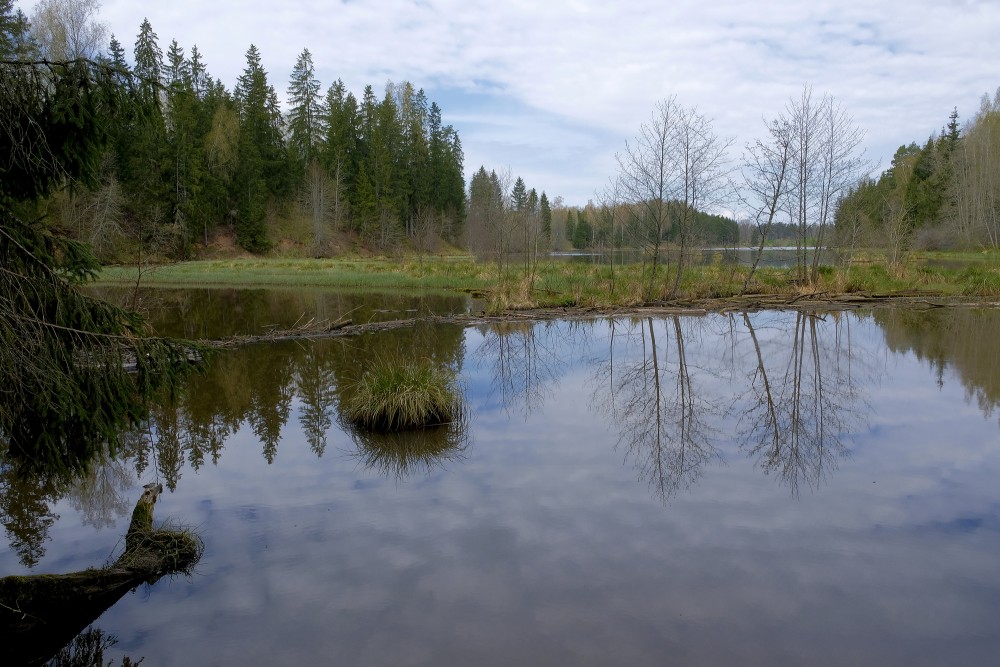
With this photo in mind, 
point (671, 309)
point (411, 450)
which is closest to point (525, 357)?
point (411, 450)

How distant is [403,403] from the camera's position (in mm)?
9297

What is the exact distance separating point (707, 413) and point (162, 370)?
25.0 ft

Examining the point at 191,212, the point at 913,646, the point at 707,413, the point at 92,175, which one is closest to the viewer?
the point at 913,646

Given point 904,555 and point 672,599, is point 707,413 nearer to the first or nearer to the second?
point 904,555

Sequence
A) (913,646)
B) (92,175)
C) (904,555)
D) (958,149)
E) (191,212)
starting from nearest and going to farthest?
1. (913,646)
2. (92,175)
3. (904,555)
4. (191,212)
5. (958,149)

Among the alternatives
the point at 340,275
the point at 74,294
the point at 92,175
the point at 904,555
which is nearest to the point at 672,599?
the point at 904,555

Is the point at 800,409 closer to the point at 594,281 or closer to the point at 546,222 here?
the point at 594,281

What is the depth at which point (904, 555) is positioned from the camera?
5574 mm

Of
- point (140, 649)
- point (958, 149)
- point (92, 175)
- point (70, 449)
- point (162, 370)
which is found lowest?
point (140, 649)

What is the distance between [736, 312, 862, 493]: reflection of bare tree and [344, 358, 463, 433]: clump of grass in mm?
3951

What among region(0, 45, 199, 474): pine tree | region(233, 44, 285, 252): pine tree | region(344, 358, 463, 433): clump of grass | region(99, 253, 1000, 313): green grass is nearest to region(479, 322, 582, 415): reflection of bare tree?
region(344, 358, 463, 433): clump of grass

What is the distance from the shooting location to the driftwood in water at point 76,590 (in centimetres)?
442

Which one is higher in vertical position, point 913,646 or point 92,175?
point 92,175

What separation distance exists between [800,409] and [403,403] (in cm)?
575
